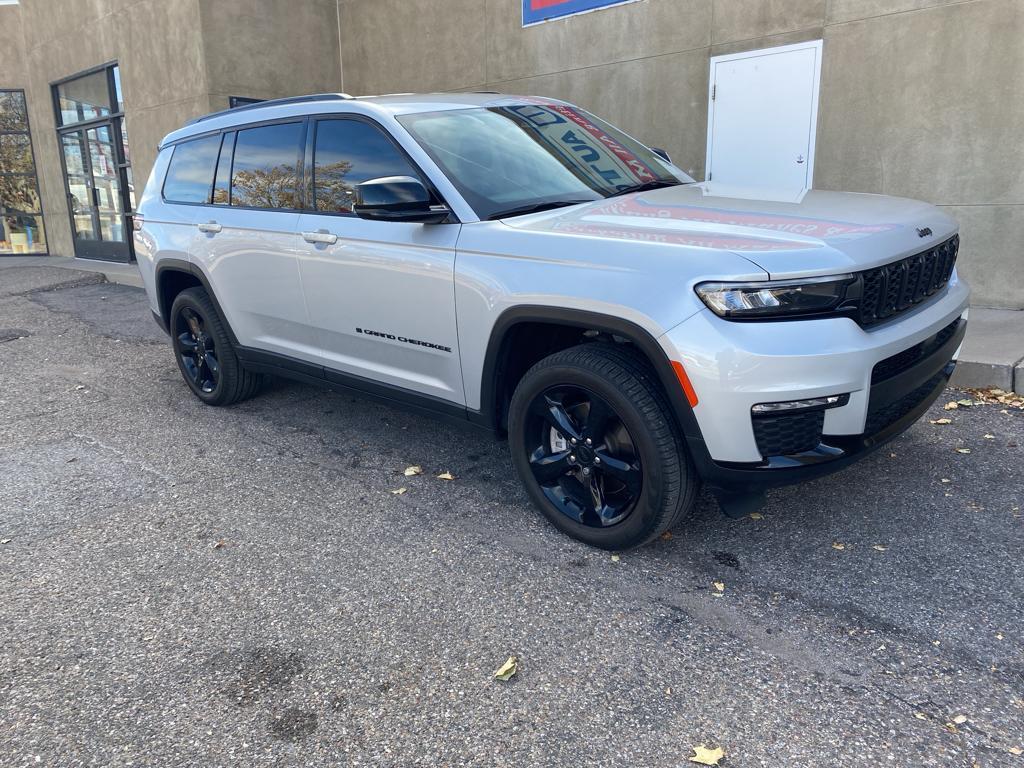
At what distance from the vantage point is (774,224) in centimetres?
289

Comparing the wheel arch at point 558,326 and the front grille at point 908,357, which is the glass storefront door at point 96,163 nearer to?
the wheel arch at point 558,326

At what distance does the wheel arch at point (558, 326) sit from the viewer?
2.80m

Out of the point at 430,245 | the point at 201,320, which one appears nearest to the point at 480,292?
the point at 430,245

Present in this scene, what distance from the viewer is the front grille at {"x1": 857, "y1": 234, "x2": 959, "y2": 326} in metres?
2.77

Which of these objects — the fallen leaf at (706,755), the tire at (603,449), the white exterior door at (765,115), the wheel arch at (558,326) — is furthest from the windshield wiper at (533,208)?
the white exterior door at (765,115)

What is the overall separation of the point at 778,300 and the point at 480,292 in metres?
1.26

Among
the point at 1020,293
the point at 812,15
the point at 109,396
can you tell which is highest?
the point at 812,15

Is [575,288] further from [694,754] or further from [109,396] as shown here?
[109,396]

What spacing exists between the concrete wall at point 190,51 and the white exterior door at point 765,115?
687 cm

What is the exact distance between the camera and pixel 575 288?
301 cm

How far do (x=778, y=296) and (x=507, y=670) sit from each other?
1.54m

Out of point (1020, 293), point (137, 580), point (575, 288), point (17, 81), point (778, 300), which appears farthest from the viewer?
point (17, 81)

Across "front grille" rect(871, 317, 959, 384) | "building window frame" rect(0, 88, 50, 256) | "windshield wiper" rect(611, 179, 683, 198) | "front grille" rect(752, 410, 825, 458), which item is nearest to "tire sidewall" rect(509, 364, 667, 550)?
"front grille" rect(752, 410, 825, 458)

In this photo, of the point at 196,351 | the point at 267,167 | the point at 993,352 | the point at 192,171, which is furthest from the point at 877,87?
the point at 196,351
